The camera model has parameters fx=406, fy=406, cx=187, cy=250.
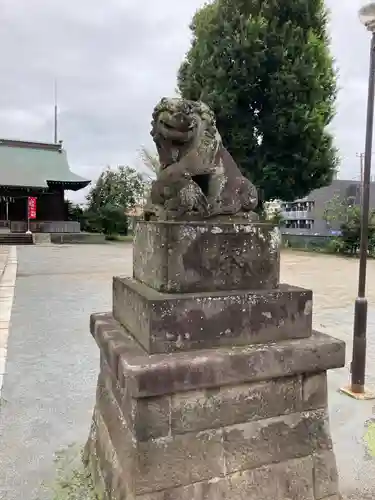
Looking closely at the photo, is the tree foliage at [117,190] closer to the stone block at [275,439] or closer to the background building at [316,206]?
the background building at [316,206]

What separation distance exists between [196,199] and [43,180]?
27.2m

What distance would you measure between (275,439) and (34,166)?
29550 mm

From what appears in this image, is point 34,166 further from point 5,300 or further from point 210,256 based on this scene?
point 210,256

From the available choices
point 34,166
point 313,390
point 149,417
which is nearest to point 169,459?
point 149,417

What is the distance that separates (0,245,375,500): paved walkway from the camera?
96.9 inches

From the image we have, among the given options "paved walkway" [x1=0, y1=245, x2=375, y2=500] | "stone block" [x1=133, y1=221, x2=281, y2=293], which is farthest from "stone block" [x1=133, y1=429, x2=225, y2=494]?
"paved walkway" [x1=0, y1=245, x2=375, y2=500]

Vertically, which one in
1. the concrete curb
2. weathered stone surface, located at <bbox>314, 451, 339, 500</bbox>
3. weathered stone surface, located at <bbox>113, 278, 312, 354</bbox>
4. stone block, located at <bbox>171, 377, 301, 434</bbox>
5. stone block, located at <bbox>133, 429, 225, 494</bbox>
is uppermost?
weathered stone surface, located at <bbox>113, 278, 312, 354</bbox>

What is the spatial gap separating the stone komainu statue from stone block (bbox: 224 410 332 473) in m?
0.99

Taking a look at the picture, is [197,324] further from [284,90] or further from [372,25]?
[284,90]

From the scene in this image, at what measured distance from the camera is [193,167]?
198 centimetres

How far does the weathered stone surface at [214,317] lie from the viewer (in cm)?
170

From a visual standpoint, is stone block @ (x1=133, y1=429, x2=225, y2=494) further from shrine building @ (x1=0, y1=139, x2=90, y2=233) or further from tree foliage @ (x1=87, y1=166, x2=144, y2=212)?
tree foliage @ (x1=87, y1=166, x2=144, y2=212)

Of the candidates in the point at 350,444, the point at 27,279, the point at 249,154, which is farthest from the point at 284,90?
the point at 350,444

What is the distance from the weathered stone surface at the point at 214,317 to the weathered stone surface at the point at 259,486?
23.2 inches
